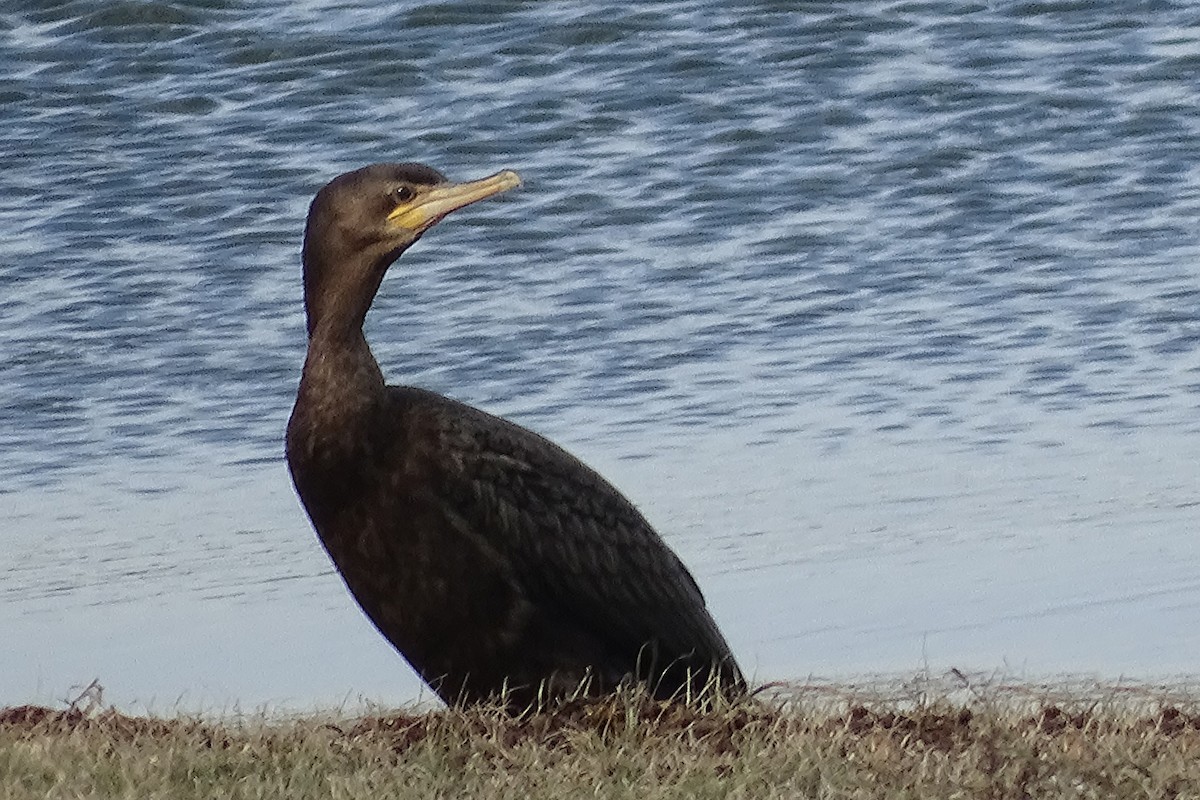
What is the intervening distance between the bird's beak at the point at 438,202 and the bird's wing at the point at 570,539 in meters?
0.39

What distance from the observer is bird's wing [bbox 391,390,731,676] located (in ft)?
21.2

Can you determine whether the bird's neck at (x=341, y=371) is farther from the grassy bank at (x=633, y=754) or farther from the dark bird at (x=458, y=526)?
the grassy bank at (x=633, y=754)

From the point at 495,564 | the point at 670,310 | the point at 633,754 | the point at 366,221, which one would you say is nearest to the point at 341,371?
the point at 366,221

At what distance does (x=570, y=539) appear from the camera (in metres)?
6.57

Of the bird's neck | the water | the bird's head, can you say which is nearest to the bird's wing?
the bird's neck

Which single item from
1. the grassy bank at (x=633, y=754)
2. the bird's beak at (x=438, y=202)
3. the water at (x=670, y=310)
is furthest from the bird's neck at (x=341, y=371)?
the water at (x=670, y=310)

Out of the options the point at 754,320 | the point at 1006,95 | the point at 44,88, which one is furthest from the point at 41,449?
the point at 1006,95

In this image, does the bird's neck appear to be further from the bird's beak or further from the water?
the water

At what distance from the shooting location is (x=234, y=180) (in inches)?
518

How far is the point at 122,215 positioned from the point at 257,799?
7405 mm

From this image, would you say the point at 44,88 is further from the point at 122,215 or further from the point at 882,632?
the point at 882,632

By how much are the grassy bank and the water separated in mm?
1236

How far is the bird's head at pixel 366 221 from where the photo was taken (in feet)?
22.0

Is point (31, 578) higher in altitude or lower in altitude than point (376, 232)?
lower
